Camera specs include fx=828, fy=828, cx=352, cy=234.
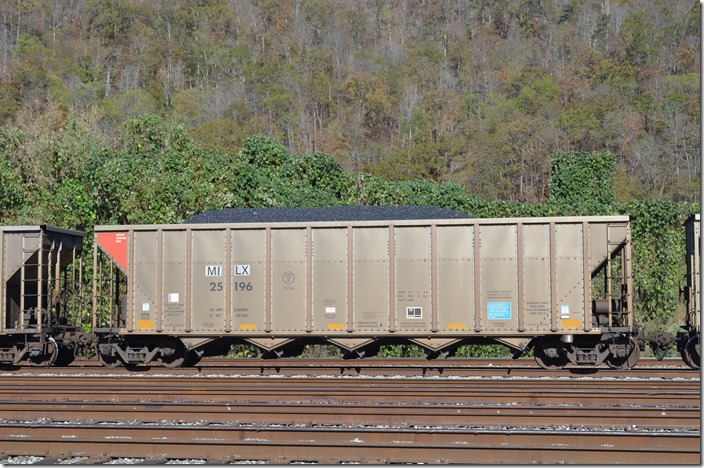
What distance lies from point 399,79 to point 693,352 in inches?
3428

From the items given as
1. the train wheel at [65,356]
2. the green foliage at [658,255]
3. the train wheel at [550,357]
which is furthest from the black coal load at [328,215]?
the green foliage at [658,255]

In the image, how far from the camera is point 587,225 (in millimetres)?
17703

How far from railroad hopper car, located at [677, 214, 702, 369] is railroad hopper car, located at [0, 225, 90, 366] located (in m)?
13.8

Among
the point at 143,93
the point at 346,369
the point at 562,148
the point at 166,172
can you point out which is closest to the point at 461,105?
the point at 562,148

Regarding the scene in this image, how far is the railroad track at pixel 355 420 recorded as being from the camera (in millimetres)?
10391

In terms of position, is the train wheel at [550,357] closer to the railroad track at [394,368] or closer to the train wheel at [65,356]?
the railroad track at [394,368]

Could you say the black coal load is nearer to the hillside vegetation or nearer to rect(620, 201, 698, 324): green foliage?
the hillside vegetation

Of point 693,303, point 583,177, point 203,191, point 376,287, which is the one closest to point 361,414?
point 376,287

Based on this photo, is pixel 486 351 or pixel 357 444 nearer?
pixel 357 444

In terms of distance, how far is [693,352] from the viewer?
58.5 ft

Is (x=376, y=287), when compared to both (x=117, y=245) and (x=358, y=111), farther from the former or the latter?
(x=358, y=111)

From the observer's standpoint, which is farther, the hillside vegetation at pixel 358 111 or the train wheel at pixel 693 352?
the hillside vegetation at pixel 358 111

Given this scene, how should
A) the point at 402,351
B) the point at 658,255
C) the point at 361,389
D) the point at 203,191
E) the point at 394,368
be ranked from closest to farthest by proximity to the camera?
the point at 361,389, the point at 394,368, the point at 402,351, the point at 203,191, the point at 658,255

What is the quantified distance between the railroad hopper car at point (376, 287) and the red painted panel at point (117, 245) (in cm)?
2
